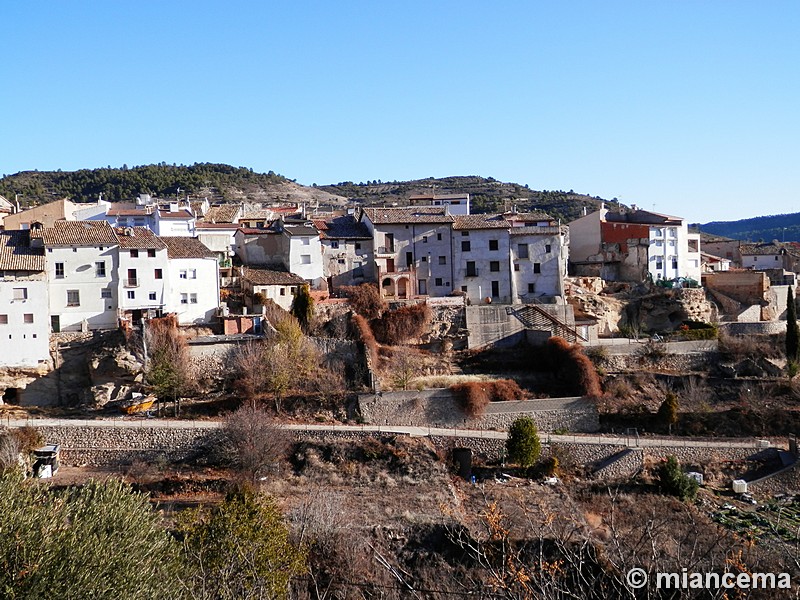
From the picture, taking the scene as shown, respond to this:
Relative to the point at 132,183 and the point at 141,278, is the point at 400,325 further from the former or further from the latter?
the point at 132,183

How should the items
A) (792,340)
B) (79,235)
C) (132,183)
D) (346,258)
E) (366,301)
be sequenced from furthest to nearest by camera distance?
(132,183) < (346,258) < (366,301) < (792,340) < (79,235)

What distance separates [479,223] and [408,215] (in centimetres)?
451

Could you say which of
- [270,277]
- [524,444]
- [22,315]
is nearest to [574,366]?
[524,444]

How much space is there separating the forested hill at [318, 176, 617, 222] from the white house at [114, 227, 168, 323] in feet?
160

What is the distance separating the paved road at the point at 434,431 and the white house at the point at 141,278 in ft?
22.9

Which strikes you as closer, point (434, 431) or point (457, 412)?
point (434, 431)

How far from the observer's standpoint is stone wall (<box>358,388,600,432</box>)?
37.4m

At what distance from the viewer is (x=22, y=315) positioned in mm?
37750

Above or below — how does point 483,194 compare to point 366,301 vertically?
above

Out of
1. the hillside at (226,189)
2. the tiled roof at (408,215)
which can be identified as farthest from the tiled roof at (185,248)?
the hillside at (226,189)

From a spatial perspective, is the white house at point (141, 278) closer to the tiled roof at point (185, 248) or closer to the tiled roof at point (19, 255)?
the tiled roof at point (185, 248)

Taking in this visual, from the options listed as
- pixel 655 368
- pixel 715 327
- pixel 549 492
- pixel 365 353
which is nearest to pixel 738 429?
pixel 655 368

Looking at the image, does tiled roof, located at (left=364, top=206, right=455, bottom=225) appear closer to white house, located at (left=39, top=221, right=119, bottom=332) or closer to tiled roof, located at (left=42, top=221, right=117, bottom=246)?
tiled roof, located at (left=42, top=221, right=117, bottom=246)

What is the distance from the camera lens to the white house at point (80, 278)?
3947 centimetres
